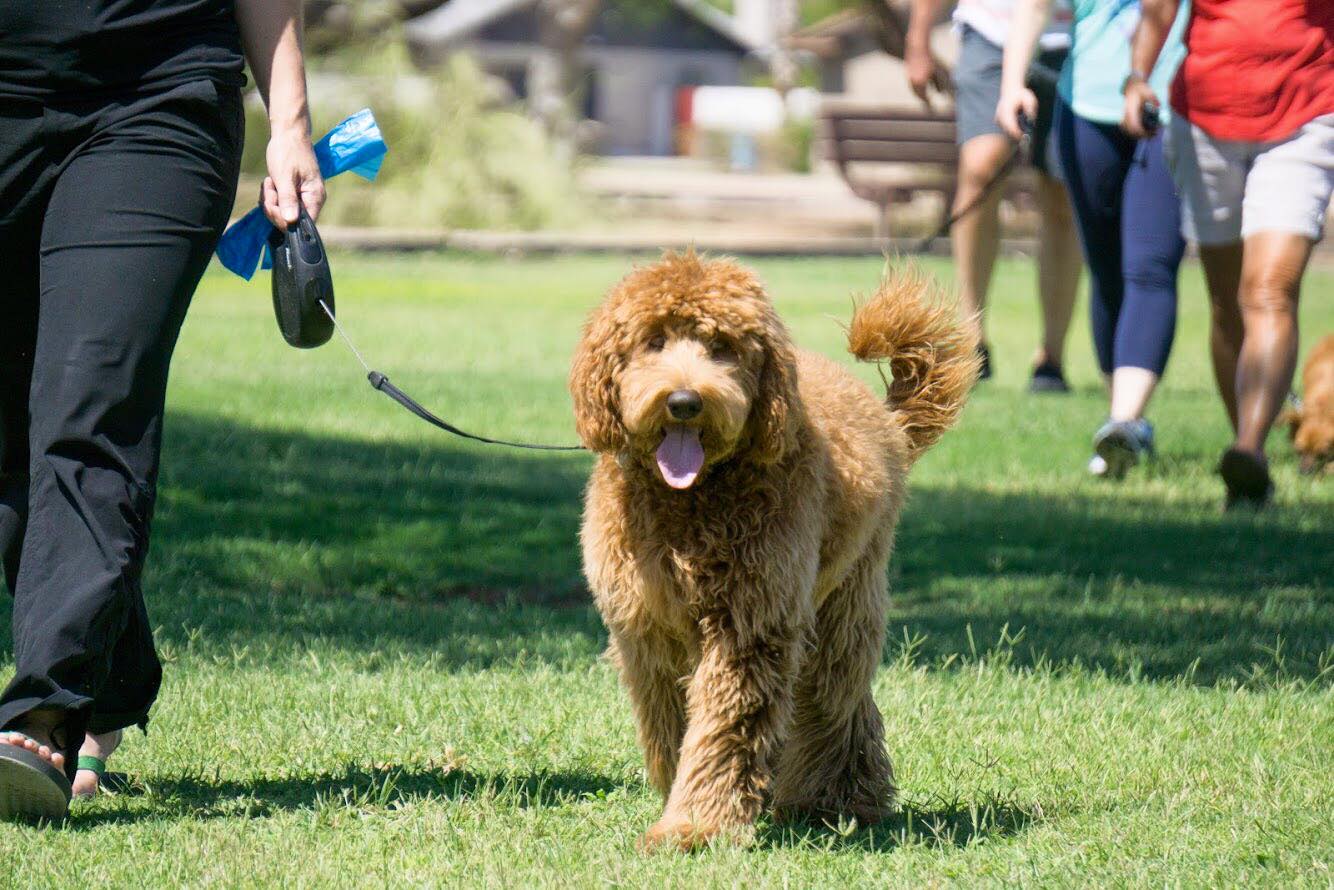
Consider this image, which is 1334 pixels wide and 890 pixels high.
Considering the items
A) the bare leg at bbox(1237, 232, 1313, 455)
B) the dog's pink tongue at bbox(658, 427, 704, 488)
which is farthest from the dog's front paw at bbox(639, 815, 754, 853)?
the bare leg at bbox(1237, 232, 1313, 455)

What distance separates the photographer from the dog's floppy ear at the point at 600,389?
3711 millimetres

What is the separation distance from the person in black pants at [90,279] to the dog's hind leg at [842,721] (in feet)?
4.84

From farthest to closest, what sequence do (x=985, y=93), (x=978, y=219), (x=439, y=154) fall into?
1. (x=439, y=154)
2. (x=978, y=219)
3. (x=985, y=93)

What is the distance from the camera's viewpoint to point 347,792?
158 inches

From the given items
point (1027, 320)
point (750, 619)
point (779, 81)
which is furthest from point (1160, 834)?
point (779, 81)

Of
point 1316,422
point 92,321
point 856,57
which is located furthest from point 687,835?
point 856,57

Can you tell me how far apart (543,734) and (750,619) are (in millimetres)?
1055

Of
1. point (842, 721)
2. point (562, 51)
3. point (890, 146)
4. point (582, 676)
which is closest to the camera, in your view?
point (842, 721)

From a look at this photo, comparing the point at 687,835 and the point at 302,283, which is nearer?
the point at 687,835

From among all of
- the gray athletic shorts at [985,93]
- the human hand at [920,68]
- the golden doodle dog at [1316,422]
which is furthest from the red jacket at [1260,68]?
the human hand at [920,68]

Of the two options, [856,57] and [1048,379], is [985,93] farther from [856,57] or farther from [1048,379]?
[856,57]

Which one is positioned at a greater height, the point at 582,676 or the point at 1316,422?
the point at 582,676

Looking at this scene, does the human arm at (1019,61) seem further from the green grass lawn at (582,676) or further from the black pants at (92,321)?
the black pants at (92,321)

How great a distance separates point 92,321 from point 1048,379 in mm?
8127
